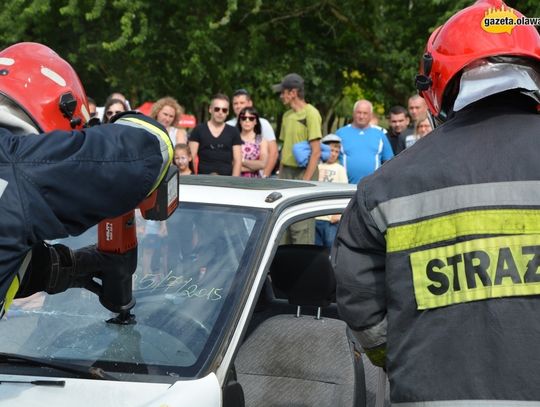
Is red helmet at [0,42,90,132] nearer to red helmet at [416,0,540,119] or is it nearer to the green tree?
red helmet at [416,0,540,119]

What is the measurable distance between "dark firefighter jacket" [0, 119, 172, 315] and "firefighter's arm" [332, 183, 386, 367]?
0.49m

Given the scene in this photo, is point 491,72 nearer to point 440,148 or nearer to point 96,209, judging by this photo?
point 440,148

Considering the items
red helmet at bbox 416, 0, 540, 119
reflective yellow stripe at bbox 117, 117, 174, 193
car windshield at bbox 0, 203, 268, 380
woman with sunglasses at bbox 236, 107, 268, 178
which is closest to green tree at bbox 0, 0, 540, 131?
woman with sunglasses at bbox 236, 107, 268, 178

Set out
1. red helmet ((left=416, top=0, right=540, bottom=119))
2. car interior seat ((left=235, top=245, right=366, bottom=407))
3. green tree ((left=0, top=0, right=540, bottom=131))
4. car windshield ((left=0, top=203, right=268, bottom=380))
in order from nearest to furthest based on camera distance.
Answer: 1. red helmet ((left=416, top=0, right=540, bottom=119))
2. car windshield ((left=0, top=203, right=268, bottom=380))
3. car interior seat ((left=235, top=245, right=366, bottom=407))
4. green tree ((left=0, top=0, right=540, bottom=131))

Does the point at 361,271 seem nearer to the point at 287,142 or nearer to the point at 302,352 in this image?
the point at 302,352

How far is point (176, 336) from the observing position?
2.99 metres

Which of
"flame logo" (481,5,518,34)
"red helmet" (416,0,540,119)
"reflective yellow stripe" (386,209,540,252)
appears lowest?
"reflective yellow stripe" (386,209,540,252)

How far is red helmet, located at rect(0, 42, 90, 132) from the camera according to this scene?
233cm

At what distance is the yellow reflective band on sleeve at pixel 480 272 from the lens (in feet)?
6.89

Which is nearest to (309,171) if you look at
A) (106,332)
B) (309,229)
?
(309,229)

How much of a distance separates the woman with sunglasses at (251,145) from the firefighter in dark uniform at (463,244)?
604cm

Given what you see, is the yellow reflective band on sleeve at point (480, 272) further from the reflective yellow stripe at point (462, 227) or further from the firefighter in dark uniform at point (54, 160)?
the firefighter in dark uniform at point (54, 160)

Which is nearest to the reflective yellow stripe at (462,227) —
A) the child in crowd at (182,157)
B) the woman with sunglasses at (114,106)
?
the child in crowd at (182,157)

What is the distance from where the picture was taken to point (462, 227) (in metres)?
2.14
